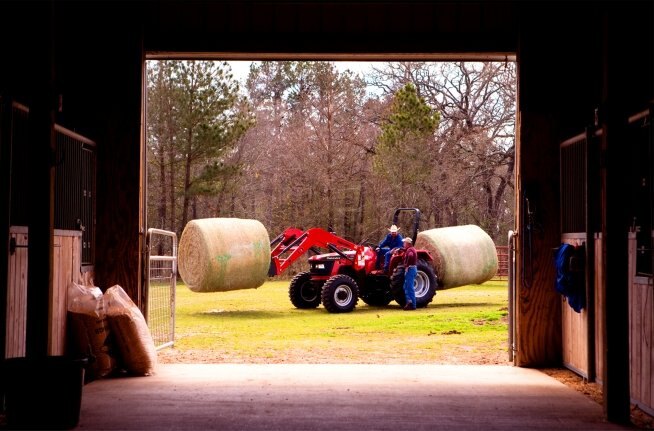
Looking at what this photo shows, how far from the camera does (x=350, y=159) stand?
1180 inches

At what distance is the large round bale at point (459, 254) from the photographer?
17.4 meters

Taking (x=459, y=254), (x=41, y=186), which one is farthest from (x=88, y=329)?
(x=459, y=254)

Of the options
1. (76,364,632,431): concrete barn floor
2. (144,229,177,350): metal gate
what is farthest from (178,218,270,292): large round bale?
(76,364,632,431): concrete barn floor

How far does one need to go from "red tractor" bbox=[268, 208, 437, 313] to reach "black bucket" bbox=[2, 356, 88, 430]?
33.2ft

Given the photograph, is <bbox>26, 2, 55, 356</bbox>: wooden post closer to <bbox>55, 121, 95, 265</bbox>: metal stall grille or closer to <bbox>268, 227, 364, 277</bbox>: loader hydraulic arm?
<bbox>55, 121, 95, 265</bbox>: metal stall grille

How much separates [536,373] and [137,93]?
4176 millimetres

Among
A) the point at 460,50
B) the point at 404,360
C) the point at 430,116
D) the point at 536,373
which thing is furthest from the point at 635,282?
the point at 430,116

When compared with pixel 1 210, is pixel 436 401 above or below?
below

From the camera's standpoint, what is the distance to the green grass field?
9.40 m

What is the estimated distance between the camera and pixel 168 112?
26.7 meters

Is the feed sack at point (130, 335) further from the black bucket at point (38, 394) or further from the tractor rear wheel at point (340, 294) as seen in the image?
the tractor rear wheel at point (340, 294)

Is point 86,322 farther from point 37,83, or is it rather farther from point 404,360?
point 404,360

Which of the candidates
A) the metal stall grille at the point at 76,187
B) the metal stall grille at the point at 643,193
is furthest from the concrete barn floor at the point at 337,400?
the metal stall grille at the point at 76,187

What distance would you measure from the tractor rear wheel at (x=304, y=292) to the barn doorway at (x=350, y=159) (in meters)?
11.9
